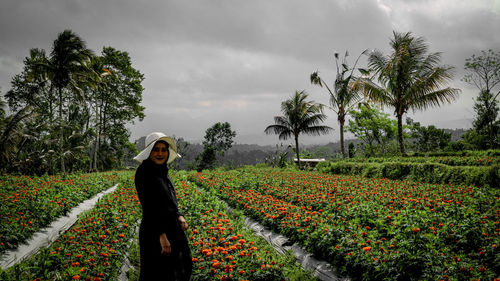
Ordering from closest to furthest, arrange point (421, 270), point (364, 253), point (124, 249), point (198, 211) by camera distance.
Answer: point (421, 270)
point (364, 253)
point (124, 249)
point (198, 211)

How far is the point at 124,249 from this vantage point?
443 centimetres

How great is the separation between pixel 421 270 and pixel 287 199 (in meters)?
4.87

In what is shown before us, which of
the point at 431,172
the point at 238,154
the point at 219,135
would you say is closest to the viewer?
the point at 431,172

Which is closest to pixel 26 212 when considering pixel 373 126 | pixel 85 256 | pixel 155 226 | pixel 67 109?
pixel 85 256

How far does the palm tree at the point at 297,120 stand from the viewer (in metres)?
21.1

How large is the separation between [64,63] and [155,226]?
19031 millimetres

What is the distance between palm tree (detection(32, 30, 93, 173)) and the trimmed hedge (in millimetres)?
18400

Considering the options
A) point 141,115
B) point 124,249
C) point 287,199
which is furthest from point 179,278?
point 141,115

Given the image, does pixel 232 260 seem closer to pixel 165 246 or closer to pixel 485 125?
pixel 165 246

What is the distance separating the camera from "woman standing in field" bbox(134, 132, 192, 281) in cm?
261

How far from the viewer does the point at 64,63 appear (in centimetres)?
1661

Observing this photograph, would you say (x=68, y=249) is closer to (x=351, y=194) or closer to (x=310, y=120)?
(x=351, y=194)

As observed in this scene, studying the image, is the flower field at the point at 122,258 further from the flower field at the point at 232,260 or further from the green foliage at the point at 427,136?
the green foliage at the point at 427,136

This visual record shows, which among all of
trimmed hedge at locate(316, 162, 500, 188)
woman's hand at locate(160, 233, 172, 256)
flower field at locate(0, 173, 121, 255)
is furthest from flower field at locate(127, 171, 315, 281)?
trimmed hedge at locate(316, 162, 500, 188)
